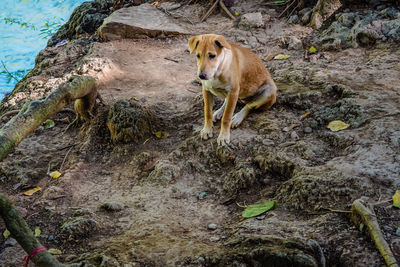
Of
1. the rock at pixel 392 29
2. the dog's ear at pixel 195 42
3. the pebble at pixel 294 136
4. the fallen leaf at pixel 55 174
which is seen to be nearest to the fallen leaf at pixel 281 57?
the rock at pixel 392 29

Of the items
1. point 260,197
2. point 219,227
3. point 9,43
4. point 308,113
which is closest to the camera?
point 219,227

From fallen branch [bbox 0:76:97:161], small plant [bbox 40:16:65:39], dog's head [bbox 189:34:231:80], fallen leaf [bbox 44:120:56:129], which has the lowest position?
small plant [bbox 40:16:65:39]

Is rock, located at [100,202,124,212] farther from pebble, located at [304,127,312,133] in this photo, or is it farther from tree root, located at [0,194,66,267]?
pebble, located at [304,127,312,133]

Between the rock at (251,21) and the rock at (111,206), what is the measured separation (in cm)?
535

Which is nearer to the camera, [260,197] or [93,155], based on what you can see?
[260,197]

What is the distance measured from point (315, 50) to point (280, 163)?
349cm

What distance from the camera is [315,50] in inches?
258

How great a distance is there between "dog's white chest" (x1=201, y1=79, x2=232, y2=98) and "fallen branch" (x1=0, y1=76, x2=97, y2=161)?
5.44 ft

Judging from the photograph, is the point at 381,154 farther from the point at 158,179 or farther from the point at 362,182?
the point at 158,179

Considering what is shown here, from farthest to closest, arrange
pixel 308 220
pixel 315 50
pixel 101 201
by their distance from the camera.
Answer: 1. pixel 315 50
2. pixel 101 201
3. pixel 308 220

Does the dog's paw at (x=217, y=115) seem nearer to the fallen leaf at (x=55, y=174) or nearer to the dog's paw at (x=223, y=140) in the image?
the dog's paw at (x=223, y=140)

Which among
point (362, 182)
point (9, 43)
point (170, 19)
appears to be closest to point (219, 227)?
point (362, 182)

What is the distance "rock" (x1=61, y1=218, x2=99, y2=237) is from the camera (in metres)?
3.32

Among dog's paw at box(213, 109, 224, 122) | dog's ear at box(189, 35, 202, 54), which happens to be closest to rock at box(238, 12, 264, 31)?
dog's paw at box(213, 109, 224, 122)
